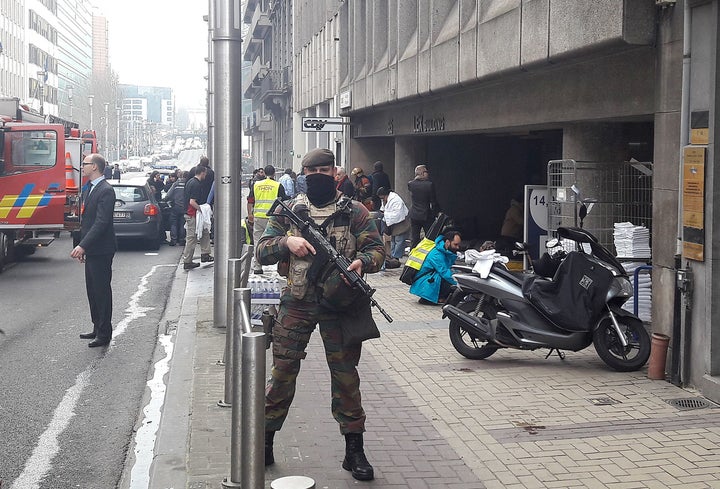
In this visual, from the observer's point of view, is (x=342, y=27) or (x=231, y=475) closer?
(x=231, y=475)

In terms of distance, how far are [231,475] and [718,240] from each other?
14.3ft

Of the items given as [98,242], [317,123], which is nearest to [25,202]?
[317,123]

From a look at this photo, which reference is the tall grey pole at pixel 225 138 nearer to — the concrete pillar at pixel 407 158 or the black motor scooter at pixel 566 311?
the black motor scooter at pixel 566 311

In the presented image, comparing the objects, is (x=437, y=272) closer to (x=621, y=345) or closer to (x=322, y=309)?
(x=621, y=345)

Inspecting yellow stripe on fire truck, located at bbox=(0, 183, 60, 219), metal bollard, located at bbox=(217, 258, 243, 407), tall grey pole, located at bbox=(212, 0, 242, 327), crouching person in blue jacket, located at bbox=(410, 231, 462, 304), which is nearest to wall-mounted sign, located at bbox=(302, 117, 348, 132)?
yellow stripe on fire truck, located at bbox=(0, 183, 60, 219)

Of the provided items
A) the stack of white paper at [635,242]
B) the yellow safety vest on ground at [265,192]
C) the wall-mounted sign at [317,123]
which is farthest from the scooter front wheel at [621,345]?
the wall-mounted sign at [317,123]

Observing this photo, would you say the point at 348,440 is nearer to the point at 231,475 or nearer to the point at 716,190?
the point at 231,475

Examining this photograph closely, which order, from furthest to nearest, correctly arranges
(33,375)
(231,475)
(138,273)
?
(138,273) < (33,375) < (231,475)

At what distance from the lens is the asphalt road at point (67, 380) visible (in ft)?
21.4

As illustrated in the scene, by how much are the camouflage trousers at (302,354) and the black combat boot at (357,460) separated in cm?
7

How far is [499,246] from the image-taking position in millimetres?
19031

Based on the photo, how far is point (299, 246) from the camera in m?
5.58

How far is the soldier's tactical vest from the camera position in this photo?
18.8ft

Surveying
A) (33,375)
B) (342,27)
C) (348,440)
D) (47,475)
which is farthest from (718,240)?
(342,27)
